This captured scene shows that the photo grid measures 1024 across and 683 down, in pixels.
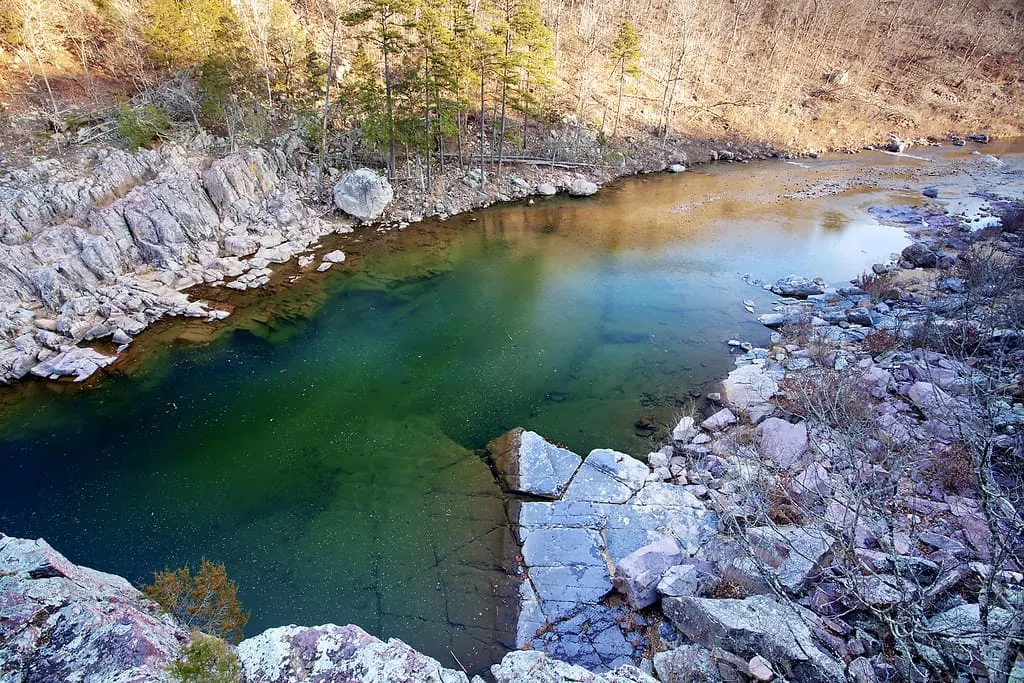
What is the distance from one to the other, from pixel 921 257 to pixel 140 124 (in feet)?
116

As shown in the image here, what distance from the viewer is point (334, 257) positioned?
2309 centimetres

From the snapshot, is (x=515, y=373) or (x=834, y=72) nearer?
(x=515, y=373)

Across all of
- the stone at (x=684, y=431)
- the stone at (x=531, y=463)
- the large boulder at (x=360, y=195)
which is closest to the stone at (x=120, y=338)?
the large boulder at (x=360, y=195)

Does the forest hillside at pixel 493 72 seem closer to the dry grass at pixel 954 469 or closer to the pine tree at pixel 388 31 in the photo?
the pine tree at pixel 388 31

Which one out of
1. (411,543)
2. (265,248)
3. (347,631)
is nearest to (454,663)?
(411,543)

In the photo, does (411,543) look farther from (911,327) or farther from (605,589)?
(911,327)

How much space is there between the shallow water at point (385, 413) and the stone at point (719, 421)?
0.98m

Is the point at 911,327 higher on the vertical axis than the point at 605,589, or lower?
higher

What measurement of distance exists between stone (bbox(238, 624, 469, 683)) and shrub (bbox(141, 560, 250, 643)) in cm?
142

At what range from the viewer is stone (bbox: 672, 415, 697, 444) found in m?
12.4

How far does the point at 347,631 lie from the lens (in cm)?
566

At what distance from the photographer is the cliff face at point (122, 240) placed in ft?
54.7

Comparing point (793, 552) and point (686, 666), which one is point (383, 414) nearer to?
point (686, 666)

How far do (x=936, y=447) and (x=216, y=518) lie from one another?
15208mm
